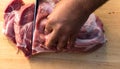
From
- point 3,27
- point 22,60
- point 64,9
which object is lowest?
point 22,60

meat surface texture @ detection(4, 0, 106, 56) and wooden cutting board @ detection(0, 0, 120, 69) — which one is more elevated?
meat surface texture @ detection(4, 0, 106, 56)

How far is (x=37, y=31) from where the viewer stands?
1.17 meters

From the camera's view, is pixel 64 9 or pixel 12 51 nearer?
pixel 64 9

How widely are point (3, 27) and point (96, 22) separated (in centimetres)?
43

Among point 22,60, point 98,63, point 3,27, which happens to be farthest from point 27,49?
point 98,63

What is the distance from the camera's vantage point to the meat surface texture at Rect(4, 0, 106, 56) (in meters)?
1.17

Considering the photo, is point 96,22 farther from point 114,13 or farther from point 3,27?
point 3,27

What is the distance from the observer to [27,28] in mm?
1188

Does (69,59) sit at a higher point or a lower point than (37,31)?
lower

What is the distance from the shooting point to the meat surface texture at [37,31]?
3.83 ft

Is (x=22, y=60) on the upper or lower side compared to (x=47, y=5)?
lower

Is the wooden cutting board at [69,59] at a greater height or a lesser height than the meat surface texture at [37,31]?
lesser

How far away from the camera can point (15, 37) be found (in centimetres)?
120

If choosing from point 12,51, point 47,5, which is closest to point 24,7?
point 47,5
